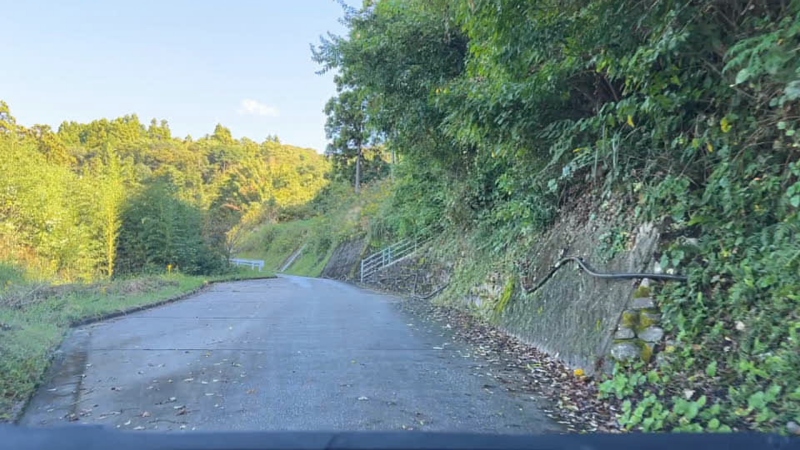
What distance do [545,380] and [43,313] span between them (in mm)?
9137

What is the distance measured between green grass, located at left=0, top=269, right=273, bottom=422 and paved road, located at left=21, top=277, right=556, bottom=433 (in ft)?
0.71

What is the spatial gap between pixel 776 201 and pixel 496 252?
680cm

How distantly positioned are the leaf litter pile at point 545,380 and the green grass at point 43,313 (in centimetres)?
483

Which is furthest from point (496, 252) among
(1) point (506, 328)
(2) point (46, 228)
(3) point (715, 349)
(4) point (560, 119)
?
(2) point (46, 228)

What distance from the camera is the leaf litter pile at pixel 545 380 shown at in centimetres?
441

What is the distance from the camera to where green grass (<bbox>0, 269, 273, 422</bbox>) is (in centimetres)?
529

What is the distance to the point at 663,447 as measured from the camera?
2.12 m

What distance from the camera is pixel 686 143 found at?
5418 mm

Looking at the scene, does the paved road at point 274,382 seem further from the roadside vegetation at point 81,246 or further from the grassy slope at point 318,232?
the grassy slope at point 318,232

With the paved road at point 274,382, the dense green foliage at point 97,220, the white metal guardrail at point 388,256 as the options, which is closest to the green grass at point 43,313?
the paved road at point 274,382

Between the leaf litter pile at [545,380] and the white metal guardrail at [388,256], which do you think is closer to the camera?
the leaf litter pile at [545,380]

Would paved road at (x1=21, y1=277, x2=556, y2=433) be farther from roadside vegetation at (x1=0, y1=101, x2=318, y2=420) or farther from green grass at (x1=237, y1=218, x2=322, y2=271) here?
green grass at (x1=237, y1=218, x2=322, y2=271)

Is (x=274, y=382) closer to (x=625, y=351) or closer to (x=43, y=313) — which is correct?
(x=625, y=351)

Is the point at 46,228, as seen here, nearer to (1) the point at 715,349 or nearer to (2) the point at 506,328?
(2) the point at 506,328
